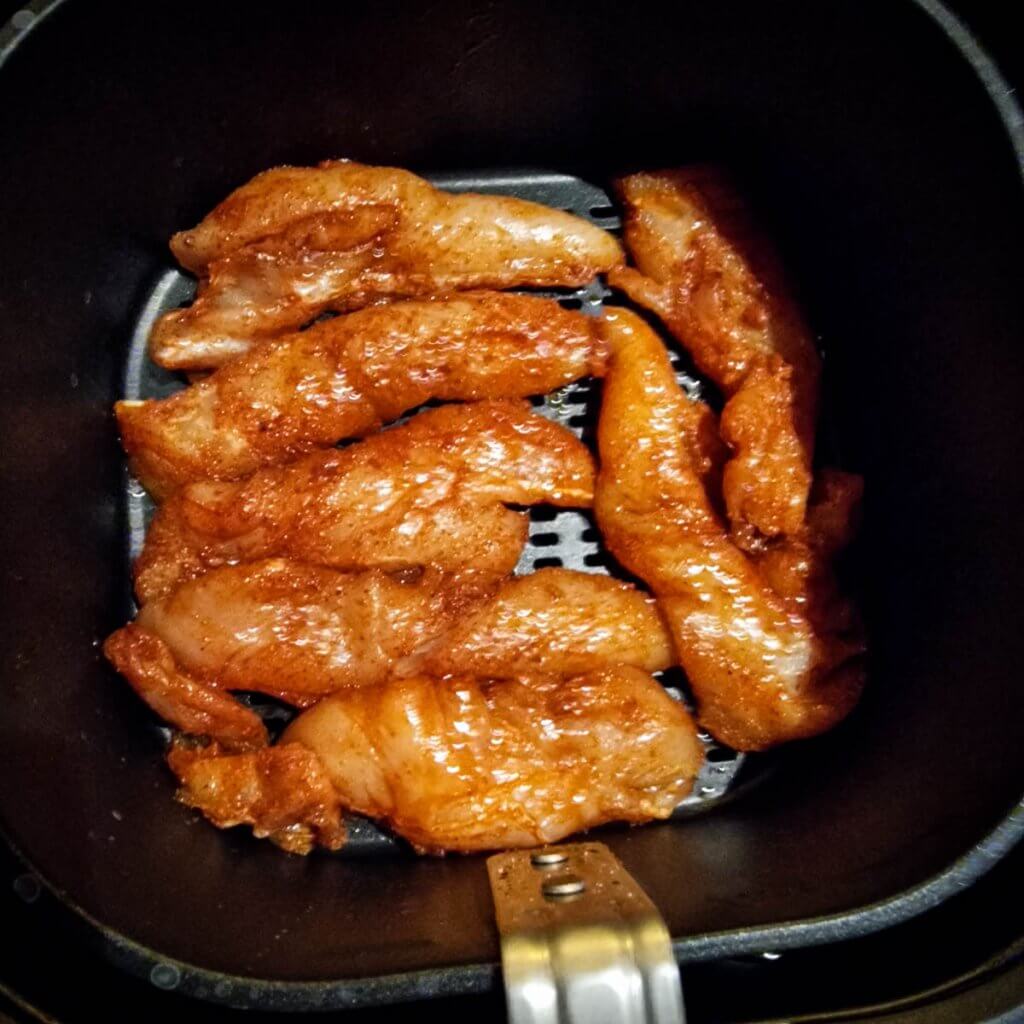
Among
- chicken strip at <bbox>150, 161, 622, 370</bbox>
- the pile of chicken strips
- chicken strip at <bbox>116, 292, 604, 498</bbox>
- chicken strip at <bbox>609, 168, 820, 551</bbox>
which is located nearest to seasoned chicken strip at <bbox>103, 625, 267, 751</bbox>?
the pile of chicken strips

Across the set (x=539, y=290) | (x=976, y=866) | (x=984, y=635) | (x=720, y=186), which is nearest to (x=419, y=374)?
(x=539, y=290)

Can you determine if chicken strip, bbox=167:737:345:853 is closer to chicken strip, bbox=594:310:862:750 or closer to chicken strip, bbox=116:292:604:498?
chicken strip, bbox=116:292:604:498

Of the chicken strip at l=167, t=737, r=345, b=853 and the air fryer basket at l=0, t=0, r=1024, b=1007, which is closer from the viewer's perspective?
the air fryer basket at l=0, t=0, r=1024, b=1007

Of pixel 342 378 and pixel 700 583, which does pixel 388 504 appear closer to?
pixel 342 378

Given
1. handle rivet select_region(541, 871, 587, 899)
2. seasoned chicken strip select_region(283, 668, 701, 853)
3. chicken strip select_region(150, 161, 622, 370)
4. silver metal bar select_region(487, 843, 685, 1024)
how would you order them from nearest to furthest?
silver metal bar select_region(487, 843, 685, 1024) < handle rivet select_region(541, 871, 587, 899) < seasoned chicken strip select_region(283, 668, 701, 853) < chicken strip select_region(150, 161, 622, 370)

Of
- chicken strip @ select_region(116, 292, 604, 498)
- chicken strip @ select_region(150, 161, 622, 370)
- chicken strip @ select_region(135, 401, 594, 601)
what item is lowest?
chicken strip @ select_region(135, 401, 594, 601)

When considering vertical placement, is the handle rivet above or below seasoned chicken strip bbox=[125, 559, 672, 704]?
below

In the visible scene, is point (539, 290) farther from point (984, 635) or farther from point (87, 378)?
point (984, 635)

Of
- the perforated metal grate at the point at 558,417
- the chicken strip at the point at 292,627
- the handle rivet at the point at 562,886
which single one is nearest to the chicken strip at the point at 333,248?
the perforated metal grate at the point at 558,417
